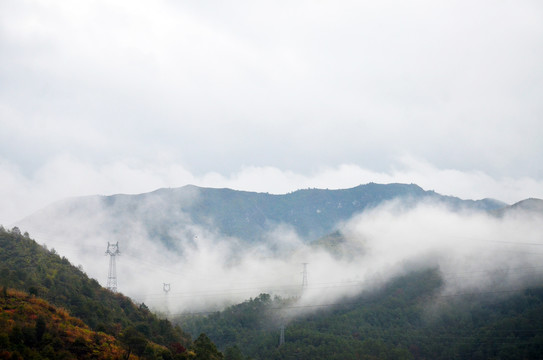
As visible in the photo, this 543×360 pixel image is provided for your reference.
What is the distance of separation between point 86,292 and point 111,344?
35.5 m

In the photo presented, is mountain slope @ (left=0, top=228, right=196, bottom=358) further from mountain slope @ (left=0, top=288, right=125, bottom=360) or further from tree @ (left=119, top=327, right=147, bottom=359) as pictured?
tree @ (left=119, top=327, right=147, bottom=359)

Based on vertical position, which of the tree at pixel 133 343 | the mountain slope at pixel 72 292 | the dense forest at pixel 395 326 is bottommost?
the dense forest at pixel 395 326

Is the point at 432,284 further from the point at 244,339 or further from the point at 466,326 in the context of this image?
the point at 244,339

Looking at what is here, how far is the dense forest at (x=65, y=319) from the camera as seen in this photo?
51781mm

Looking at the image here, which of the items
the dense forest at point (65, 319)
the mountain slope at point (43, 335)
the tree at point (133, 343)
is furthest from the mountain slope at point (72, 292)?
the tree at point (133, 343)

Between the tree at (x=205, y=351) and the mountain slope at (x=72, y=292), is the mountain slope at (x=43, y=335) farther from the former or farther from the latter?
the tree at (x=205, y=351)

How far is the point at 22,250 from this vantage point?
4225 inches

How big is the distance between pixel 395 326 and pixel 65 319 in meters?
110

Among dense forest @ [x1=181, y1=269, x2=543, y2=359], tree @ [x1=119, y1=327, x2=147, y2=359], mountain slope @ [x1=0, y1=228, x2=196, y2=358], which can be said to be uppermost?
mountain slope @ [x1=0, y1=228, x2=196, y2=358]

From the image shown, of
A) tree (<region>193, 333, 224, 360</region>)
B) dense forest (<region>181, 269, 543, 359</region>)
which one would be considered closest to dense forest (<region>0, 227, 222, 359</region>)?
tree (<region>193, 333, 224, 360</region>)

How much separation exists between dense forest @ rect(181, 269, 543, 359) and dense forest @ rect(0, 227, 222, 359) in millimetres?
41580

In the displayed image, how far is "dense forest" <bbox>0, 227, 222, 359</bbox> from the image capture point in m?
51.8

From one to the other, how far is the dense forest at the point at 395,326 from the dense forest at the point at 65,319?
41.6m

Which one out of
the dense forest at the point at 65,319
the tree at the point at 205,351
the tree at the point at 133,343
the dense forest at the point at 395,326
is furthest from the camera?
the dense forest at the point at 395,326
